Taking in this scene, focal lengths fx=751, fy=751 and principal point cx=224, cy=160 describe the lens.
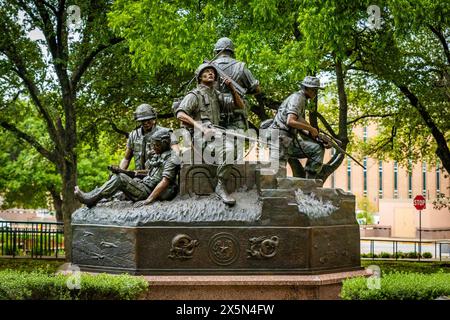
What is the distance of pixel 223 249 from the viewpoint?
1129cm

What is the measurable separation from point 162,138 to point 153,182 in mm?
729

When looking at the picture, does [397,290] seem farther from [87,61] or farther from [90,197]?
[87,61]

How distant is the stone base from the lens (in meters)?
11.1

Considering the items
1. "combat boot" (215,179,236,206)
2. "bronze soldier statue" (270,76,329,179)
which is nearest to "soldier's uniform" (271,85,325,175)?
"bronze soldier statue" (270,76,329,179)

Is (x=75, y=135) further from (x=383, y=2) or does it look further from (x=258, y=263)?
(x=258, y=263)

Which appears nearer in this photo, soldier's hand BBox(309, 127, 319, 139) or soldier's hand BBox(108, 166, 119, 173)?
soldier's hand BBox(108, 166, 119, 173)

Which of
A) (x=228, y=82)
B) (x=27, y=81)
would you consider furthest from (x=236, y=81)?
(x=27, y=81)

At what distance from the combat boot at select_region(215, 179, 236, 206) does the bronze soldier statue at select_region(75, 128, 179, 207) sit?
766 mm

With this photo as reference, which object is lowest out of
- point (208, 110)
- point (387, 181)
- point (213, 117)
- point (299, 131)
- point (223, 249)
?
point (223, 249)

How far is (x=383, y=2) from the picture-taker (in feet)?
60.8

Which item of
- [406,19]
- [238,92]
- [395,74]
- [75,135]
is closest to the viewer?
[238,92]

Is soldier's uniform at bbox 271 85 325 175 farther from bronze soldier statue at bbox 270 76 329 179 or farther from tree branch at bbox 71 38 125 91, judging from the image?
tree branch at bbox 71 38 125 91
